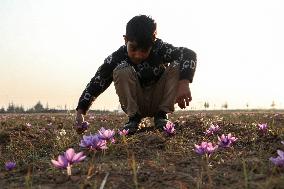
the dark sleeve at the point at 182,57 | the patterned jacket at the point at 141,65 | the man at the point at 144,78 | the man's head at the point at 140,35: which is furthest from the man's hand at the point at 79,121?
the dark sleeve at the point at 182,57

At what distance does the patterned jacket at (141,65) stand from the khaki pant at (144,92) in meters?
0.13

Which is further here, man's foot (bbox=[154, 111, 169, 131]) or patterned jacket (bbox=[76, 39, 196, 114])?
man's foot (bbox=[154, 111, 169, 131])

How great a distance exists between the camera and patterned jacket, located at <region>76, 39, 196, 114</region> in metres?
7.72

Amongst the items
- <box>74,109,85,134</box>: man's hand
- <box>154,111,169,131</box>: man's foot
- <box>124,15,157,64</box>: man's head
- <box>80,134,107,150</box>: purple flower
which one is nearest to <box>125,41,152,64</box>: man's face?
<box>124,15,157,64</box>: man's head

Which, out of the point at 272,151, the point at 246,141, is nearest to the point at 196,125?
Result: the point at 246,141

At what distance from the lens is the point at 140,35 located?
6965mm

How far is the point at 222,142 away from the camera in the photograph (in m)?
4.83

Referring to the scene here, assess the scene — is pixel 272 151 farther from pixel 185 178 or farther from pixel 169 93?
pixel 169 93

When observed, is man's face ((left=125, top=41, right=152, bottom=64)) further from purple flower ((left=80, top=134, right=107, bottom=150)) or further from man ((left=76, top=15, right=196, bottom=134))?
purple flower ((left=80, top=134, right=107, bottom=150))

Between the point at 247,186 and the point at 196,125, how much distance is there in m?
4.92

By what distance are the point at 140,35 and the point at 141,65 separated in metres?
1.06

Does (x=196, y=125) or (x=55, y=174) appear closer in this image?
(x=55, y=174)

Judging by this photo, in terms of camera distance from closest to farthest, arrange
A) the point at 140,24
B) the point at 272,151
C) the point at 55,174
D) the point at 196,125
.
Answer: the point at 55,174
the point at 272,151
the point at 140,24
the point at 196,125

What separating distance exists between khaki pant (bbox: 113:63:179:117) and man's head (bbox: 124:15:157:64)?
55 centimetres
